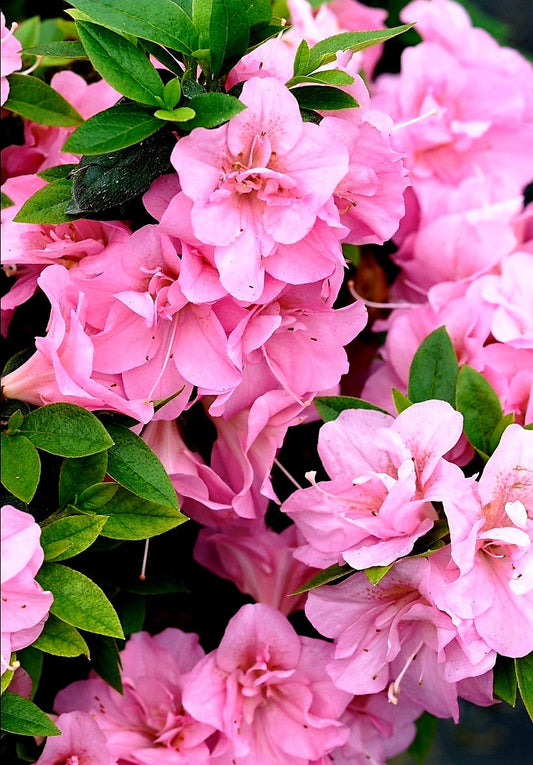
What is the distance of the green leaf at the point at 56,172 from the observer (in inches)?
26.8

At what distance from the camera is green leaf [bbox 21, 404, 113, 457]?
2.05 feet

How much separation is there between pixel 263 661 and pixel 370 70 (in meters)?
0.69

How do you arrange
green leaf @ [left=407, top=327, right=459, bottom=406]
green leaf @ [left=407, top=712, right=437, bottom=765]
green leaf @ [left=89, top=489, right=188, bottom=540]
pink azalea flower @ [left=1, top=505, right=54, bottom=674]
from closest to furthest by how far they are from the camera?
pink azalea flower @ [left=1, top=505, right=54, bottom=674] → green leaf @ [left=89, top=489, right=188, bottom=540] → green leaf @ [left=407, top=327, right=459, bottom=406] → green leaf @ [left=407, top=712, right=437, bottom=765]

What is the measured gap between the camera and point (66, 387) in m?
0.61

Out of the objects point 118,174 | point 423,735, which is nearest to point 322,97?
point 118,174

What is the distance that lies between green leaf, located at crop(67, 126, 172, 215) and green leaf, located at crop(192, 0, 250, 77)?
2.4 inches

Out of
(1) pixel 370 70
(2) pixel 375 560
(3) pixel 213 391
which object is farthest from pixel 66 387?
(1) pixel 370 70

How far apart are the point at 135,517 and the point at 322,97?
11.9 inches

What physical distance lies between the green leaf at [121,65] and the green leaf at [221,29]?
41mm

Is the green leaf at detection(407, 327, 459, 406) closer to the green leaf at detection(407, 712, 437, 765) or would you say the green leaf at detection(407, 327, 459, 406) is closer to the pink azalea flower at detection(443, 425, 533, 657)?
the pink azalea flower at detection(443, 425, 533, 657)

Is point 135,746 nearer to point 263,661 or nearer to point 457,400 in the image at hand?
point 263,661

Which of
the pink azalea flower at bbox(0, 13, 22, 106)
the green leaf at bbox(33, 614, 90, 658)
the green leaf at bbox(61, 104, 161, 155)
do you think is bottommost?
the green leaf at bbox(33, 614, 90, 658)

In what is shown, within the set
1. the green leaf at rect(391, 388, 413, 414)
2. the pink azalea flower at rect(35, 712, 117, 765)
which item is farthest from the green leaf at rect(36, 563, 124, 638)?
the green leaf at rect(391, 388, 413, 414)

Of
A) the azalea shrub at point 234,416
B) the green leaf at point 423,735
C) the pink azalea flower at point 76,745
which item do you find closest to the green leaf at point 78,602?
the azalea shrub at point 234,416
